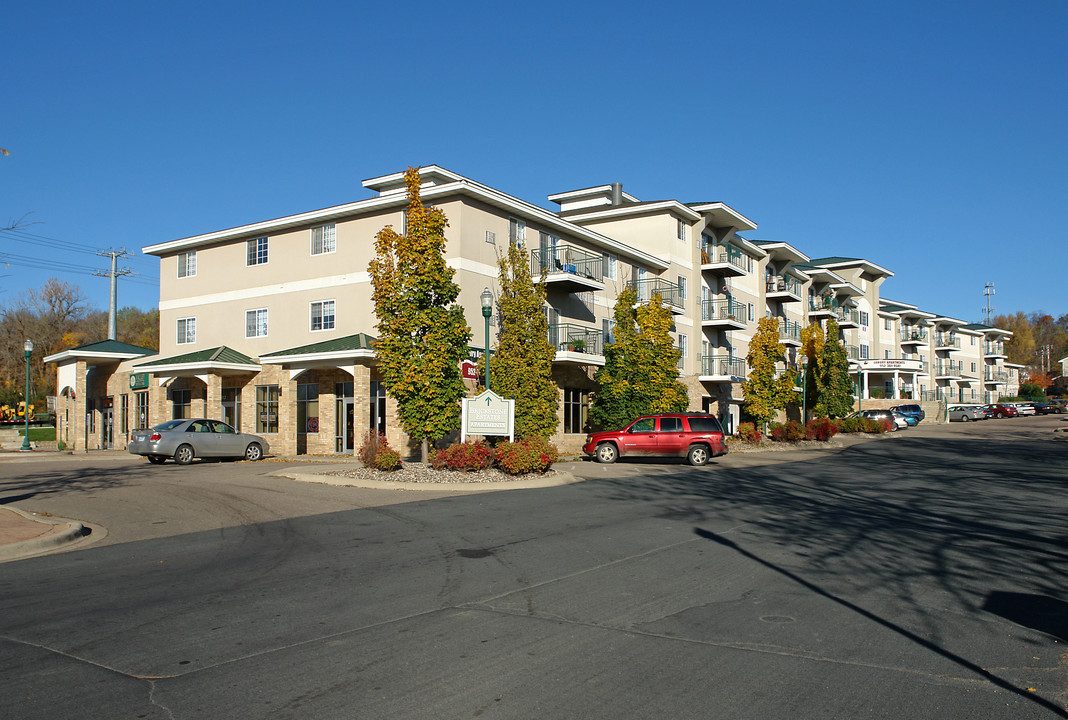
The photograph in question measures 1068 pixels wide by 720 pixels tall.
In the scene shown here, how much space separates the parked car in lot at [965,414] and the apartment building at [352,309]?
32.4 meters

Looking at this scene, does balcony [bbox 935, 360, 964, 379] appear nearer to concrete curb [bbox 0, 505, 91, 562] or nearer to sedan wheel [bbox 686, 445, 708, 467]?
sedan wheel [bbox 686, 445, 708, 467]

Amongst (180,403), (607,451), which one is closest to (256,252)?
(180,403)

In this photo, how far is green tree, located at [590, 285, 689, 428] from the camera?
32.9 meters

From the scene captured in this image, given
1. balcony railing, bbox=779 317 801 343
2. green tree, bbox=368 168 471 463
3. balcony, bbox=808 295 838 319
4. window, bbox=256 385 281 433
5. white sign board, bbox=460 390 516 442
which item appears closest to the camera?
green tree, bbox=368 168 471 463

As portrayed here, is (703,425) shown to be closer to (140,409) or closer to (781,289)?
(140,409)

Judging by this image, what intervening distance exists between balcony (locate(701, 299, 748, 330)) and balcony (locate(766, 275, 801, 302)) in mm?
9377

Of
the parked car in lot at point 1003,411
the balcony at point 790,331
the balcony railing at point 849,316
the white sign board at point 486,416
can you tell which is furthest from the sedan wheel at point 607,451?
the parked car in lot at point 1003,411

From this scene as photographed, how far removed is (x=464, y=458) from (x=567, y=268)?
14.6 meters

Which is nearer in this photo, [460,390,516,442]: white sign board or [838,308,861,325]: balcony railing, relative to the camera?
[460,390,516,442]: white sign board

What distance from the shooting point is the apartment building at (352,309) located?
30172 mm

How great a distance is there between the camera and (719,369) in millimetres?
44844

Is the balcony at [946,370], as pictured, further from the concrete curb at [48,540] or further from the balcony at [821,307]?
the concrete curb at [48,540]

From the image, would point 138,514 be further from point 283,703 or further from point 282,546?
point 283,703

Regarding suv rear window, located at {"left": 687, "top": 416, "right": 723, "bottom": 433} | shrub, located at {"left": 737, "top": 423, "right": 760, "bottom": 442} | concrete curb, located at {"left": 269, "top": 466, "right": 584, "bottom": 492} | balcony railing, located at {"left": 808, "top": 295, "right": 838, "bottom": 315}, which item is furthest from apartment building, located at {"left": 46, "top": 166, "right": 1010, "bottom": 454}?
balcony railing, located at {"left": 808, "top": 295, "right": 838, "bottom": 315}
